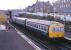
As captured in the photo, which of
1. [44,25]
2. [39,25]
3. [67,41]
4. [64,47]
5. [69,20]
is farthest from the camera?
[69,20]

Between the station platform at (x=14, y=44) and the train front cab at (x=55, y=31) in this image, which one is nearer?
the station platform at (x=14, y=44)

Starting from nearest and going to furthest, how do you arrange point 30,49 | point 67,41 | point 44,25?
point 30,49, point 67,41, point 44,25

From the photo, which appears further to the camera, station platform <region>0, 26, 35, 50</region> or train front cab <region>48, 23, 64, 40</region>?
train front cab <region>48, 23, 64, 40</region>

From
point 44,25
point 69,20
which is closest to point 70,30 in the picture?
point 69,20

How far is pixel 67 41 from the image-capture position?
2856cm

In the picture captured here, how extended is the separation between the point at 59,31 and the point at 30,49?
6608 millimetres

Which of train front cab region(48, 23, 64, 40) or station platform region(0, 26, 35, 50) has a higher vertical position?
train front cab region(48, 23, 64, 40)

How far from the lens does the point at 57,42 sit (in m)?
29.4

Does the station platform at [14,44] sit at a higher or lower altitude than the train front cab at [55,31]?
lower

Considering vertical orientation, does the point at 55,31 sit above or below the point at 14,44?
above

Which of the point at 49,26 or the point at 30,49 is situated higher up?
the point at 49,26

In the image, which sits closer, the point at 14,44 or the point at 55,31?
the point at 14,44

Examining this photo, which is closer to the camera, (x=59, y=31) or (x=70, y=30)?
(x=59, y=31)

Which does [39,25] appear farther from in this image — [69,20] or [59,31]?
[69,20]
